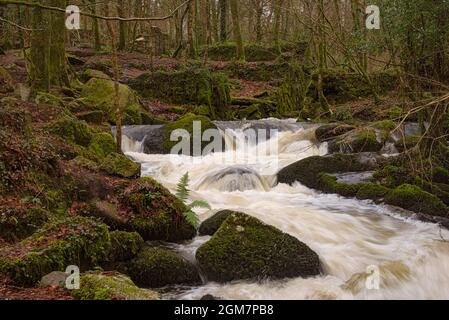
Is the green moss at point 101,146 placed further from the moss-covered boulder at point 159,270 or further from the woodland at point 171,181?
the moss-covered boulder at point 159,270

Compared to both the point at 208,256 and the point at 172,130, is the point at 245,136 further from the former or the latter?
the point at 208,256

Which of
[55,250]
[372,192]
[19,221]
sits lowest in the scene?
[372,192]

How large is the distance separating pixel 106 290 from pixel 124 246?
5.88 ft

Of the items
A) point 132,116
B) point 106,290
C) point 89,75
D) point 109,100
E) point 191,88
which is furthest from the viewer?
point 191,88

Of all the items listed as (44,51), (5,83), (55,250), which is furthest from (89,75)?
(55,250)

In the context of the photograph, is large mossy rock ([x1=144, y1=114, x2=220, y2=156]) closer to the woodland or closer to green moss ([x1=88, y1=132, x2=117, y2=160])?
the woodland

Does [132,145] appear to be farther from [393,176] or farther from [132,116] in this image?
[393,176]

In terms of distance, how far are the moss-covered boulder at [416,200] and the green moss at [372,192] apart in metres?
0.21

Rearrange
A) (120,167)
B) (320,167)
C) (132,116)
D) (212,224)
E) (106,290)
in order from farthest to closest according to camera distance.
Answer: (132,116) < (320,167) < (120,167) < (212,224) < (106,290)

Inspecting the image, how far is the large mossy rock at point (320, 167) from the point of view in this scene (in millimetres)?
11414

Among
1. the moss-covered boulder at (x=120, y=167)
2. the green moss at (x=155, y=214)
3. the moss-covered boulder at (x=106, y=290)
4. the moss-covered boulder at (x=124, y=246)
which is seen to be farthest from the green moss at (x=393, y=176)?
the moss-covered boulder at (x=106, y=290)

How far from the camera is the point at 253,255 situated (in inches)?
255

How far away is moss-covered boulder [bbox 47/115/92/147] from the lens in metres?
10.1

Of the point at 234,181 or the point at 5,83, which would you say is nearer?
the point at 234,181
